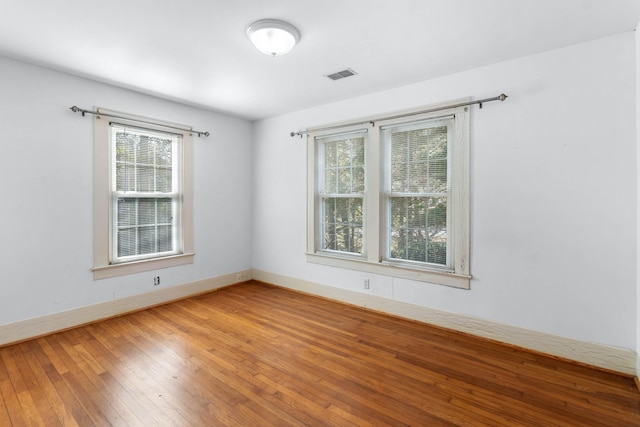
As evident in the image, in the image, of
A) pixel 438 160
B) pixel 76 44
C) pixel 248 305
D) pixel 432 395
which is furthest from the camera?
pixel 248 305

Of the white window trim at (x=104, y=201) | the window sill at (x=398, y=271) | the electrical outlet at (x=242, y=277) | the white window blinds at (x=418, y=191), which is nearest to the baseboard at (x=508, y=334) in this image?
the window sill at (x=398, y=271)

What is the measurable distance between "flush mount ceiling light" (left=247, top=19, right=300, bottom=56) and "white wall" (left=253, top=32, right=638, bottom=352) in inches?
63.9

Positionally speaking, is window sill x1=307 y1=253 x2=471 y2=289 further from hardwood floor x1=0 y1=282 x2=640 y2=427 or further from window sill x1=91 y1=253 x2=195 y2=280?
window sill x1=91 y1=253 x2=195 y2=280

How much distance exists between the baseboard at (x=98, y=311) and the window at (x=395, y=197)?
167 centimetres

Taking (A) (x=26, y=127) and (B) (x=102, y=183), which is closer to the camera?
(A) (x=26, y=127)

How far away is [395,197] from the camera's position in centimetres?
361

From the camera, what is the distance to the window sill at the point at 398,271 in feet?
10.2

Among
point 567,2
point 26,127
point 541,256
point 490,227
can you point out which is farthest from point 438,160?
point 26,127

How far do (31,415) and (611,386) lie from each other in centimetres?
392

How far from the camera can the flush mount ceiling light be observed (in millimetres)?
2217

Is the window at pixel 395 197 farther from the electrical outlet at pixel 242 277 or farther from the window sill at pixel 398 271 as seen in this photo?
the electrical outlet at pixel 242 277

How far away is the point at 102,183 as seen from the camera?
341 cm

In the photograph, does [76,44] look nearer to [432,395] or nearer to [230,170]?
[230,170]

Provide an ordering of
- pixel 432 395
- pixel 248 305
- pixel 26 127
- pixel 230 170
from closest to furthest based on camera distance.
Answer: pixel 432 395
pixel 26 127
pixel 248 305
pixel 230 170
